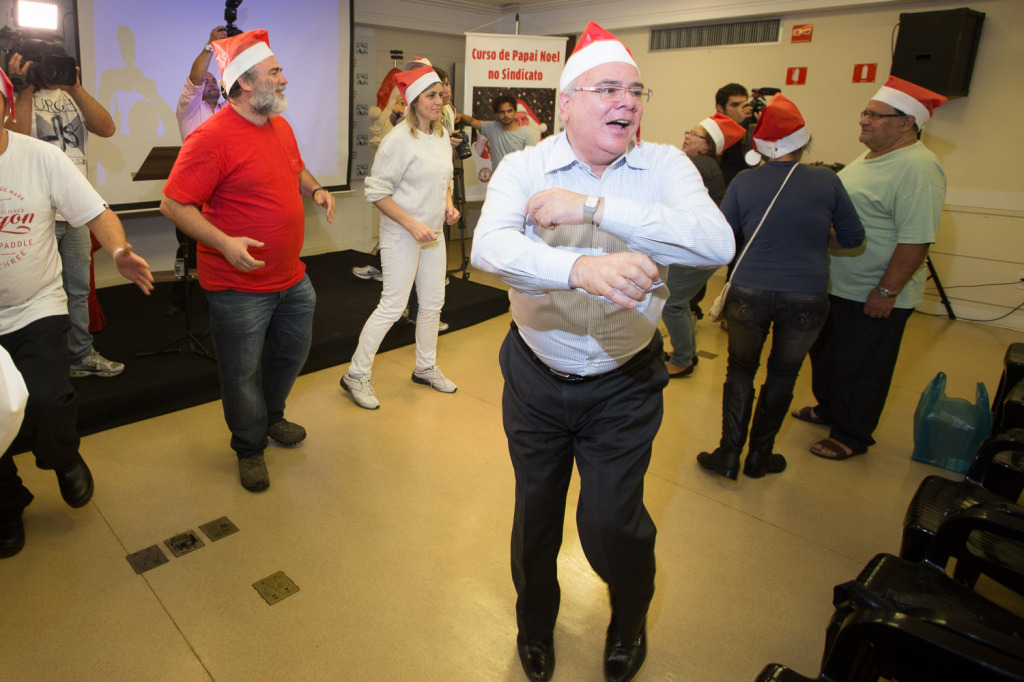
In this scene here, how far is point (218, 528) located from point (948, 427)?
3095mm

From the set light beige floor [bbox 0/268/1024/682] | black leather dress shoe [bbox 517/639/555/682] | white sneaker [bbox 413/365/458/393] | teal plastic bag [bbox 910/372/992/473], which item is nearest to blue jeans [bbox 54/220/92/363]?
light beige floor [bbox 0/268/1024/682]

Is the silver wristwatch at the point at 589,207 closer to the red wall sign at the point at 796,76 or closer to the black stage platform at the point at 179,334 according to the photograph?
the black stage platform at the point at 179,334

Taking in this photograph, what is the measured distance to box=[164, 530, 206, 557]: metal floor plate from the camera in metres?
2.17

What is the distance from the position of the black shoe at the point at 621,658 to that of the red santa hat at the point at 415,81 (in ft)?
8.21

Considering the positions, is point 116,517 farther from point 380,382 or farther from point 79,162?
point 79,162

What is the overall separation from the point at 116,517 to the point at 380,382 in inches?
61.1

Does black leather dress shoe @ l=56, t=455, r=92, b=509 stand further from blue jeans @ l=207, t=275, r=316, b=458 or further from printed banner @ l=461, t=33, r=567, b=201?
printed banner @ l=461, t=33, r=567, b=201

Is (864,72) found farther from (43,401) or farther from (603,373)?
(43,401)

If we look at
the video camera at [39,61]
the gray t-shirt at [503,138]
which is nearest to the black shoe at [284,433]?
the video camera at [39,61]

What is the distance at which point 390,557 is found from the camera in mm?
2191

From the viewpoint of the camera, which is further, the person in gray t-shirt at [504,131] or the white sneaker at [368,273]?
the person in gray t-shirt at [504,131]

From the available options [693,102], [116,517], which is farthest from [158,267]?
[693,102]

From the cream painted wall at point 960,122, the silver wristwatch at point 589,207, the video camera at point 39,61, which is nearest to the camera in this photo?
the silver wristwatch at point 589,207

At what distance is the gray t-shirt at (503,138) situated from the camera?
227 inches
